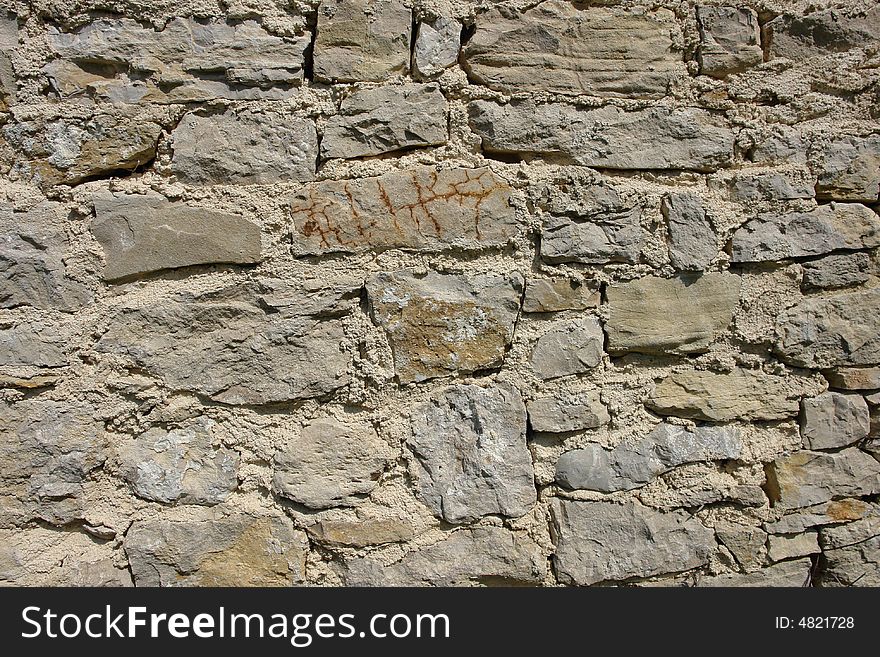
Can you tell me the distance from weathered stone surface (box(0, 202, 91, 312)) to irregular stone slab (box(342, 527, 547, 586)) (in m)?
0.83

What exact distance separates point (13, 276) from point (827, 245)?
181cm

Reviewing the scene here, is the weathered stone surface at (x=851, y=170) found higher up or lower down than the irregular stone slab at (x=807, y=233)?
higher up

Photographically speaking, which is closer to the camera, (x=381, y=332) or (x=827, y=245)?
(x=381, y=332)

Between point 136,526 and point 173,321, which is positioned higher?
point 173,321

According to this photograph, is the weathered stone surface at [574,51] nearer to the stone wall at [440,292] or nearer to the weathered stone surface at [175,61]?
the stone wall at [440,292]

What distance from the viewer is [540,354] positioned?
1.38 metres

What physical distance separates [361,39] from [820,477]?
1477mm

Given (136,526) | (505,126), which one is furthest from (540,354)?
(136,526)

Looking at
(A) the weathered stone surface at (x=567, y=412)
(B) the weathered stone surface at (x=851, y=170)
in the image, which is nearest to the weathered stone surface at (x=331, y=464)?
(A) the weathered stone surface at (x=567, y=412)

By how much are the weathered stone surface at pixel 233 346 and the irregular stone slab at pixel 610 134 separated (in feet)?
1.90

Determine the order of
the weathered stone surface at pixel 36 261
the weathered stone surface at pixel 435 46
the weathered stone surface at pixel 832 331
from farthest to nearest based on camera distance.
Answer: the weathered stone surface at pixel 832 331 → the weathered stone surface at pixel 435 46 → the weathered stone surface at pixel 36 261

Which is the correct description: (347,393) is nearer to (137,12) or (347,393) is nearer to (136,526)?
(136,526)

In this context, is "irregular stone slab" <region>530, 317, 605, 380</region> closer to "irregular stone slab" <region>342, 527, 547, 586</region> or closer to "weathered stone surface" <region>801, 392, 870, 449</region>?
"irregular stone slab" <region>342, 527, 547, 586</region>

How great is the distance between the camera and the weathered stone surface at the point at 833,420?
1465mm
